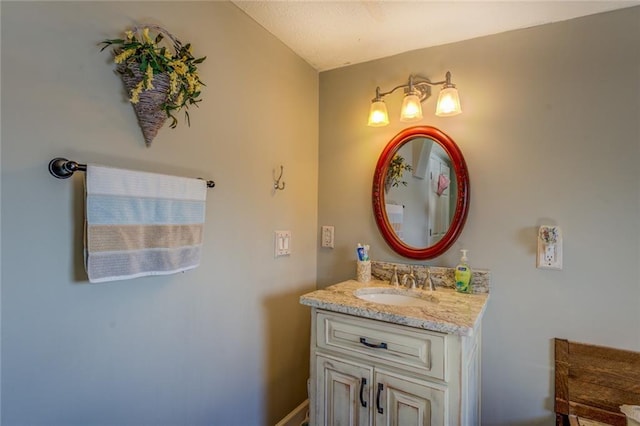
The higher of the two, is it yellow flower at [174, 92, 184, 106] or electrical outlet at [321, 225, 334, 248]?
yellow flower at [174, 92, 184, 106]

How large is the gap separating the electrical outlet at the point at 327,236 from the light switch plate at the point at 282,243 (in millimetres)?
318

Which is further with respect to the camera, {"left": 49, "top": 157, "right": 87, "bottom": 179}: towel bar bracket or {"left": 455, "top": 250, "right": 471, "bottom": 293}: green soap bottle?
{"left": 455, "top": 250, "right": 471, "bottom": 293}: green soap bottle

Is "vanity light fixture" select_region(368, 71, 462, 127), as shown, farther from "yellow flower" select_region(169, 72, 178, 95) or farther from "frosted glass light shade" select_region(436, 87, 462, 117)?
"yellow flower" select_region(169, 72, 178, 95)

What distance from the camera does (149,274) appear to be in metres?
1.04

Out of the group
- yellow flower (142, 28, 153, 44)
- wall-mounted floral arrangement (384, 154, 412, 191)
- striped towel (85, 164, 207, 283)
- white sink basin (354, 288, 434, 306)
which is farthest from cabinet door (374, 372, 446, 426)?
yellow flower (142, 28, 153, 44)

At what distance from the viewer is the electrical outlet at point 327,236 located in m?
2.08

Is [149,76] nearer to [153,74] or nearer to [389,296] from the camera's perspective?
[153,74]

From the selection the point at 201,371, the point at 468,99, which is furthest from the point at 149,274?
the point at 468,99

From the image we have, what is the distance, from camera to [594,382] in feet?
4.67

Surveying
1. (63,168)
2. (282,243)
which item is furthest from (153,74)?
(282,243)

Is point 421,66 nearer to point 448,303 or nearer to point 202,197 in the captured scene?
point 448,303

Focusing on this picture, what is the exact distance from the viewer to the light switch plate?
175 cm

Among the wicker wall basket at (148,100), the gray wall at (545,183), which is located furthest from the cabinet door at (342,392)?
the wicker wall basket at (148,100)

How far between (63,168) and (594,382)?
211cm
